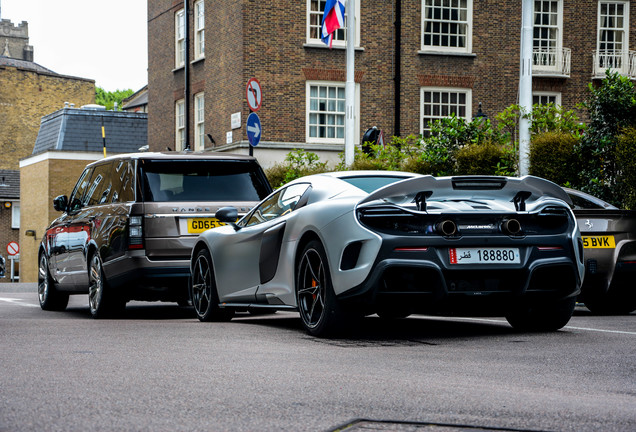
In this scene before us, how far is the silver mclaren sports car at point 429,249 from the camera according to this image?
279 inches

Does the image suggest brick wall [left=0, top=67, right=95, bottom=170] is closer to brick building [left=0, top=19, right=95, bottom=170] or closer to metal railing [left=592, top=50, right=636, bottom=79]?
brick building [left=0, top=19, right=95, bottom=170]

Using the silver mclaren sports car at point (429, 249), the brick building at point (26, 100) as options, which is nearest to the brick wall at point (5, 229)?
the brick building at point (26, 100)

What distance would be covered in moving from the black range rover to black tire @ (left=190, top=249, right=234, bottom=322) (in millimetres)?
580

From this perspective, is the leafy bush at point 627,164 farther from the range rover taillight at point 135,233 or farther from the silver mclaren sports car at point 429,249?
the range rover taillight at point 135,233

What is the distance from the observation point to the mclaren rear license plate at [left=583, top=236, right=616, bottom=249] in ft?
34.2

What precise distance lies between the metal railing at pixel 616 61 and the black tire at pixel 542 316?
81.9 ft

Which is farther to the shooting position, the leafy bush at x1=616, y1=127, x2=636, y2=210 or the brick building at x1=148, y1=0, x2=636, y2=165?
the brick building at x1=148, y1=0, x2=636, y2=165

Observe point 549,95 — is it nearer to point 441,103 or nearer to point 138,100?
point 441,103

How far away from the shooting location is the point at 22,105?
66000 millimetres

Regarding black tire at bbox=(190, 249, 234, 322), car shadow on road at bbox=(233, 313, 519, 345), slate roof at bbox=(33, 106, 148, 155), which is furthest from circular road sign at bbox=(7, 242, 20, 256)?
car shadow on road at bbox=(233, 313, 519, 345)

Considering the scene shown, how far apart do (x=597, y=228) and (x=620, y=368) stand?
472cm

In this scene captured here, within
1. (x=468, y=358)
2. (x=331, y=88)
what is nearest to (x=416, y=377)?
(x=468, y=358)

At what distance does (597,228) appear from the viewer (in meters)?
10.5

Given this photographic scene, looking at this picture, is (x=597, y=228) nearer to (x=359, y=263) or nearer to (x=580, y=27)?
(x=359, y=263)
